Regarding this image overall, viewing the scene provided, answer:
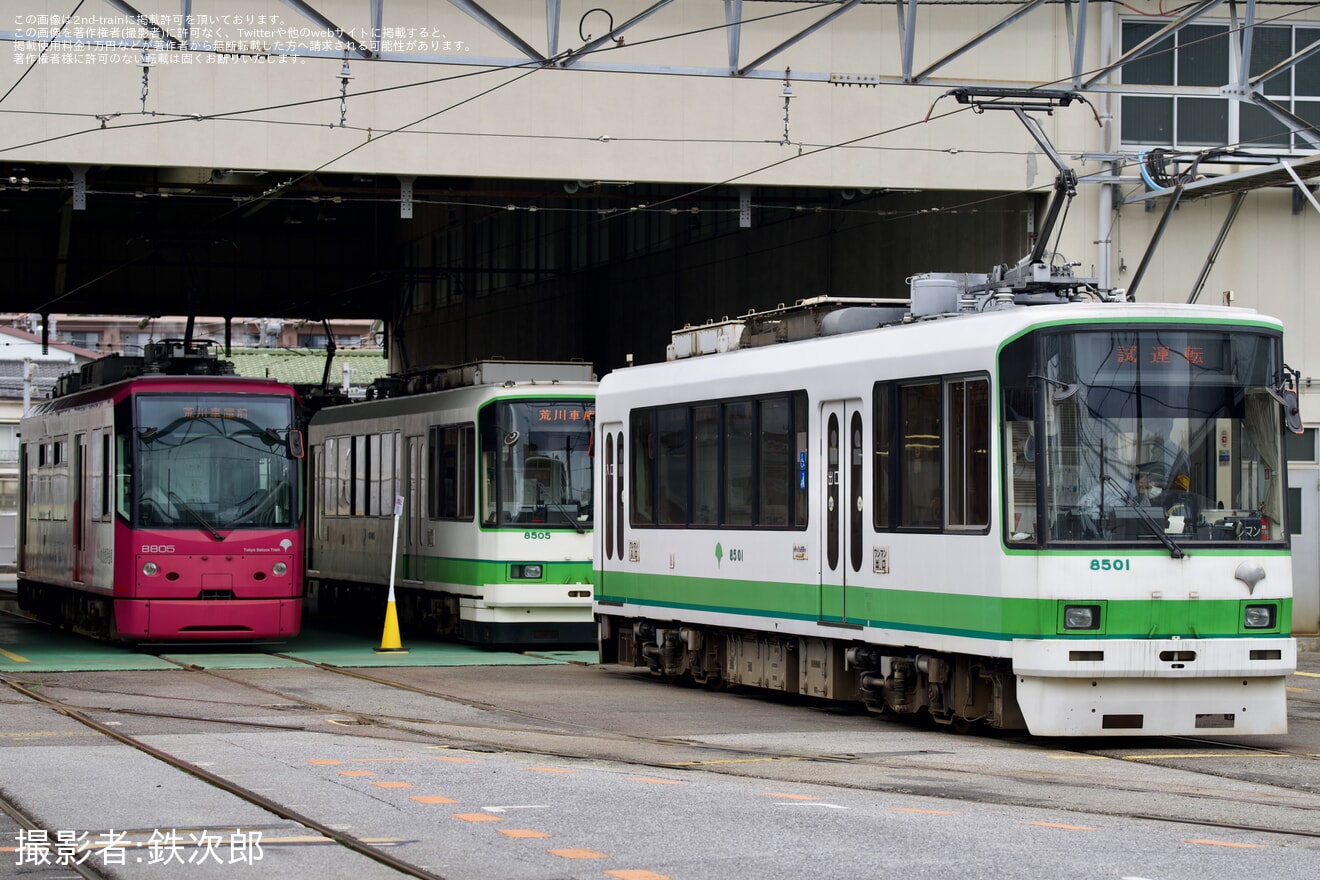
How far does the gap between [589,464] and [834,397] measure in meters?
8.00

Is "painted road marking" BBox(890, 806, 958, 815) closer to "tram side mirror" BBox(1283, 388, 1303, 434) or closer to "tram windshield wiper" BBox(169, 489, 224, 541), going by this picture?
"tram side mirror" BBox(1283, 388, 1303, 434)

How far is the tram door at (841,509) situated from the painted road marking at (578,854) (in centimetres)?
663

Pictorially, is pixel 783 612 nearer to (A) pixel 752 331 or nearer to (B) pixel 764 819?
(A) pixel 752 331

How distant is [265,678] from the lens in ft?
64.4

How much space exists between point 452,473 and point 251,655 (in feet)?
11.1

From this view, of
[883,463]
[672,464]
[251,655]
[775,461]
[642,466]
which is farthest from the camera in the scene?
[251,655]

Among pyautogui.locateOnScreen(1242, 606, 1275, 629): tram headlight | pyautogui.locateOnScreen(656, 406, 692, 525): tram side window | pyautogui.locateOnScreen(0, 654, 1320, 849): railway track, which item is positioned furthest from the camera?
pyautogui.locateOnScreen(656, 406, 692, 525): tram side window

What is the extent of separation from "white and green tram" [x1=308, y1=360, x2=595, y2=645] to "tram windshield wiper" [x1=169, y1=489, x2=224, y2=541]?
9.08ft

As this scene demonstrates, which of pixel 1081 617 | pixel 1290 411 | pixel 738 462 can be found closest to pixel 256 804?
pixel 1081 617

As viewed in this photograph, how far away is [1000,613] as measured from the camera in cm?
1355

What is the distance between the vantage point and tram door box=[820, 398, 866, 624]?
15.5 metres

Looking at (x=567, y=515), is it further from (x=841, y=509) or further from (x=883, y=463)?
(x=883, y=463)

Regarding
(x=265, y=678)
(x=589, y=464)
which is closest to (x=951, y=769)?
(x=265, y=678)

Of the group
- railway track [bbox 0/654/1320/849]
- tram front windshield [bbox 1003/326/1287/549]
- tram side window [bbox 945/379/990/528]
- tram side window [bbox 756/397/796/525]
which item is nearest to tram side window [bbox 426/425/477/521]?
railway track [bbox 0/654/1320/849]
